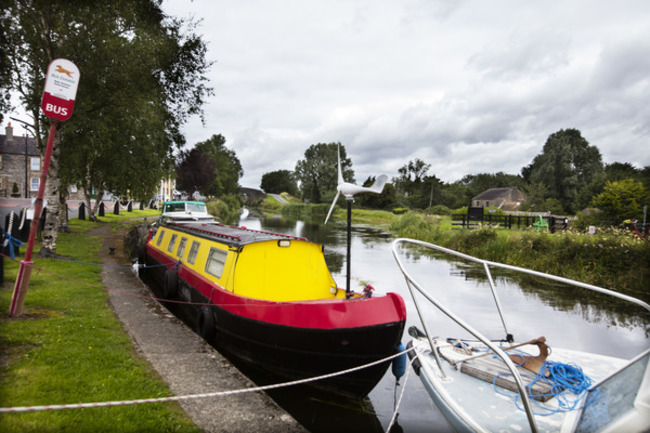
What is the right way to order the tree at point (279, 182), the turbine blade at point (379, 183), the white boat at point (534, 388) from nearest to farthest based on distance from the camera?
1. the white boat at point (534, 388)
2. the turbine blade at point (379, 183)
3. the tree at point (279, 182)

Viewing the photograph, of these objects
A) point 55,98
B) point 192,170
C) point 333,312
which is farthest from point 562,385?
point 192,170

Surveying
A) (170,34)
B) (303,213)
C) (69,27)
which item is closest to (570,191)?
(303,213)

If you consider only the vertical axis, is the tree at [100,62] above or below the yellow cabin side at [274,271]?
above

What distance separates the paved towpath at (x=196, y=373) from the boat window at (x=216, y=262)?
1.10 metres

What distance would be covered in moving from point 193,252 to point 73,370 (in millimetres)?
4548

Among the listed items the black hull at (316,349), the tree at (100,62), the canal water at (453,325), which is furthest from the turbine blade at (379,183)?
the tree at (100,62)

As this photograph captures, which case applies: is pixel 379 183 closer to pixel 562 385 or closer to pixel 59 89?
pixel 562 385

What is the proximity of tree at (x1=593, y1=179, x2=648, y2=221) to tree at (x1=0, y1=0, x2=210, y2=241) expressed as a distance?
29.0 metres

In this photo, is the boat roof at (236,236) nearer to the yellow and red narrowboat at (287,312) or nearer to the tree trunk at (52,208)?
the yellow and red narrowboat at (287,312)

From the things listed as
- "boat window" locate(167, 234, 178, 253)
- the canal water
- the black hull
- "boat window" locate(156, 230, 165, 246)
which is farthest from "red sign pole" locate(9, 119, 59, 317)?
"boat window" locate(156, 230, 165, 246)

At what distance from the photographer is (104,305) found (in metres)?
7.20

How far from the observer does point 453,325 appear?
924cm

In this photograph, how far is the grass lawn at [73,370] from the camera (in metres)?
3.36

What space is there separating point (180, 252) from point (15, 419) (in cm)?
660
